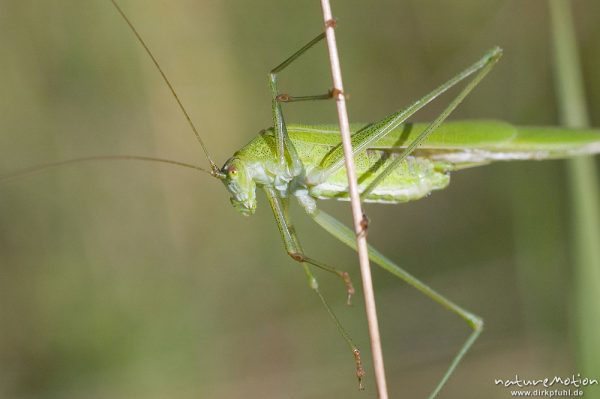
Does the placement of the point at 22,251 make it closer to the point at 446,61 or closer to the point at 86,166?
the point at 86,166

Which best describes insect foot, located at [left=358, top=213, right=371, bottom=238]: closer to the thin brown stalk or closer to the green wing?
the thin brown stalk

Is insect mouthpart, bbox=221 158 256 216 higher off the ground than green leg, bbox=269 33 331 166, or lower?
lower

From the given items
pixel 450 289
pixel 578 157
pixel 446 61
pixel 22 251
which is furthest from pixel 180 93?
pixel 578 157

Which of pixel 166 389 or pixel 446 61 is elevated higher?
pixel 446 61

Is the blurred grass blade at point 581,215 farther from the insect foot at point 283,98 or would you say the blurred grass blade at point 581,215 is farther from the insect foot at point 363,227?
the insect foot at point 283,98

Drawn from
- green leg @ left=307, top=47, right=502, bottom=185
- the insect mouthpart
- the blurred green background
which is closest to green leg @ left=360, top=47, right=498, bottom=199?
green leg @ left=307, top=47, right=502, bottom=185

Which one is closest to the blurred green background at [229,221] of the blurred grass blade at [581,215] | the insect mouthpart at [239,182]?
the blurred grass blade at [581,215]

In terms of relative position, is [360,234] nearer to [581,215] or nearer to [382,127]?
[382,127]
